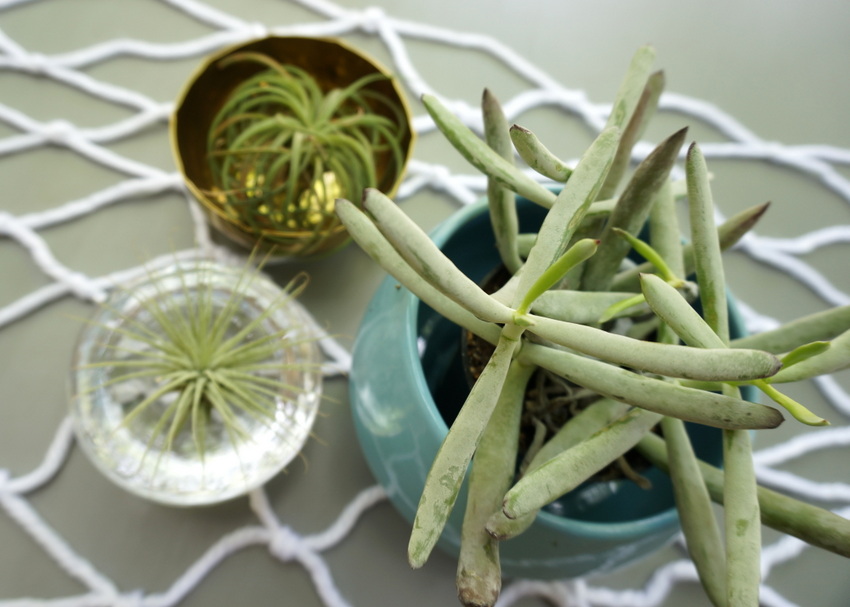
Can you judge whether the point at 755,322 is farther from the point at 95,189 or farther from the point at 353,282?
the point at 95,189

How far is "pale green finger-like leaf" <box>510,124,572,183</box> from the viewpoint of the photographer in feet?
0.79

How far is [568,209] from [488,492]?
0.11 meters

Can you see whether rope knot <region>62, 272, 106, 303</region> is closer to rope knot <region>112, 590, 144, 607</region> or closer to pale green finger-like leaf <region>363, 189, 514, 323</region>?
rope knot <region>112, 590, 144, 607</region>

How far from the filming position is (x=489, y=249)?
1.32ft

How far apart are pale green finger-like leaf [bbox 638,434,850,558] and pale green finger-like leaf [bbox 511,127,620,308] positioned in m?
0.14

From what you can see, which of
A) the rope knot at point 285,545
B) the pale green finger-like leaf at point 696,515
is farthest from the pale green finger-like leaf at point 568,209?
the rope knot at point 285,545

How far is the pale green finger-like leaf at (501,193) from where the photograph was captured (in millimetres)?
284

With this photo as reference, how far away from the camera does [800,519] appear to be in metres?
0.26

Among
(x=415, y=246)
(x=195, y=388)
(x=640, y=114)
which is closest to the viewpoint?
(x=415, y=246)

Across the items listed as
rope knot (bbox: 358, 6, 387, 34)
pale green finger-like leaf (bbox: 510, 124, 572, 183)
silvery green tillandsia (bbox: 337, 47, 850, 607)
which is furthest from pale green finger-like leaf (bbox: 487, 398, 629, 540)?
rope knot (bbox: 358, 6, 387, 34)

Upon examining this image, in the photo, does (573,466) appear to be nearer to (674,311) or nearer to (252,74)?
(674,311)

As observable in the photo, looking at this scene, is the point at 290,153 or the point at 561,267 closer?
the point at 561,267

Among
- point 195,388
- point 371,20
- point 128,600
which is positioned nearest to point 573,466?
point 195,388

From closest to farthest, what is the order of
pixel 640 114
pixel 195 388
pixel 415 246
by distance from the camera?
pixel 415 246
pixel 640 114
pixel 195 388
